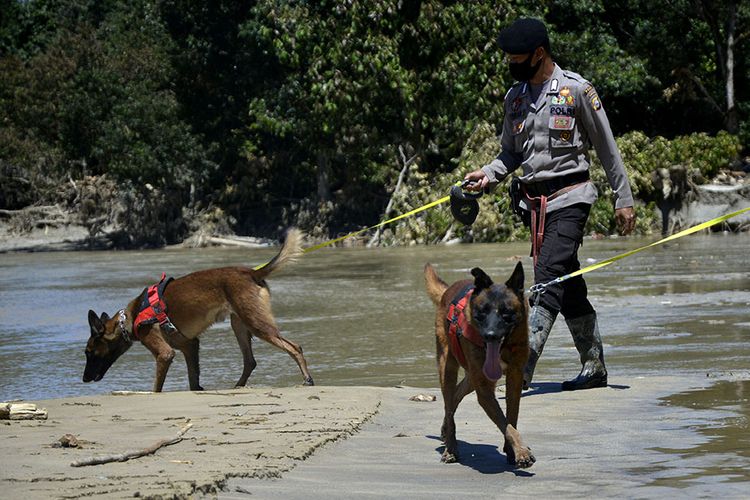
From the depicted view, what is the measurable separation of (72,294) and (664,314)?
888 cm

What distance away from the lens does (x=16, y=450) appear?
5723 millimetres

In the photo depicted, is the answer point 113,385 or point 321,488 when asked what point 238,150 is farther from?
point 321,488

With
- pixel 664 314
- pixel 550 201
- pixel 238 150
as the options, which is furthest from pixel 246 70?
pixel 550 201

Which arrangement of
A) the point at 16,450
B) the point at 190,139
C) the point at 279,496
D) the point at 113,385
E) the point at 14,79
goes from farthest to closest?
the point at 14,79 < the point at 190,139 < the point at 113,385 < the point at 16,450 < the point at 279,496

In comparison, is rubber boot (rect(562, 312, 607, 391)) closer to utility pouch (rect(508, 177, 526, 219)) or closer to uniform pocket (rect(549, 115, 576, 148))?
utility pouch (rect(508, 177, 526, 219))

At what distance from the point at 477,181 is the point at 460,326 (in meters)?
1.83

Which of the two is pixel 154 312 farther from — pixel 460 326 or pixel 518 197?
pixel 460 326

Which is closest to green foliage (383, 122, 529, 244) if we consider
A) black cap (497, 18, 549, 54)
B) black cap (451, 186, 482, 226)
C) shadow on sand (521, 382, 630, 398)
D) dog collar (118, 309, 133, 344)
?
dog collar (118, 309, 133, 344)

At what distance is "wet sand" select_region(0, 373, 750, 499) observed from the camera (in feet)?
16.3

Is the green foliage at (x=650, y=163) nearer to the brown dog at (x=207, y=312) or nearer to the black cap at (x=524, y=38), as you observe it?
the brown dog at (x=207, y=312)

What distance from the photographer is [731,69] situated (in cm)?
2988

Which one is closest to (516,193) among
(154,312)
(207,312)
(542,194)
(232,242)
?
(542,194)

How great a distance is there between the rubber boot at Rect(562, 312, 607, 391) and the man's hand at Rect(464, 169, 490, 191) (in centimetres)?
99

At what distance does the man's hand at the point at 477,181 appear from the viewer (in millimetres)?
7527
